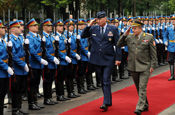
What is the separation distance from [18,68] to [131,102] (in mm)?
2606

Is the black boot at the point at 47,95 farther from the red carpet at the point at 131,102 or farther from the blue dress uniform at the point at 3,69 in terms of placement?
the blue dress uniform at the point at 3,69

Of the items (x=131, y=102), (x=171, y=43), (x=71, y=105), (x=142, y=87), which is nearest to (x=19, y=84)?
(x=71, y=105)

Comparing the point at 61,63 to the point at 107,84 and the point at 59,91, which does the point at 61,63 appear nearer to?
the point at 59,91

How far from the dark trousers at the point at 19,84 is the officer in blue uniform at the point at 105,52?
4.78 feet

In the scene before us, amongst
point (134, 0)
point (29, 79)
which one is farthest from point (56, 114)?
point (134, 0)

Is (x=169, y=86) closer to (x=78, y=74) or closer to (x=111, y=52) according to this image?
(x=78, y=74)

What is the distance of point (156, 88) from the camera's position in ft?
32.4

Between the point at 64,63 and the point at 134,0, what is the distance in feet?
82.4

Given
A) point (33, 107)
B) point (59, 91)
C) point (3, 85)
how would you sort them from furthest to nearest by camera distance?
point (59, 91) → point (33, 107) → point (3, 85)

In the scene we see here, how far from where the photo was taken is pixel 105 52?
734 cm

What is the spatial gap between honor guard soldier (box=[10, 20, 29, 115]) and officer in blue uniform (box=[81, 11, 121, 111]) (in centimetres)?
142

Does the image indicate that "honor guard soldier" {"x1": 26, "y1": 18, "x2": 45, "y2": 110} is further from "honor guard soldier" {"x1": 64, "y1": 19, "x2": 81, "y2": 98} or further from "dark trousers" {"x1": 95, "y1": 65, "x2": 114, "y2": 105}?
"dark trousers" {"x1": 95, "y1": 65, "x2": 114, "y2": 105}

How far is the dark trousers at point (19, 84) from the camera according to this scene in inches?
277

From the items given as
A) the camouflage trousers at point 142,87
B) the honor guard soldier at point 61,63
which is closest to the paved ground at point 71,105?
the honor guard soldier at point 61,63
